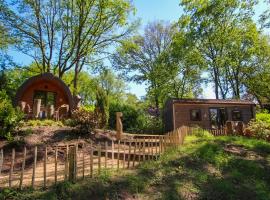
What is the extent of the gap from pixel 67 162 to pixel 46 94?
631 inches

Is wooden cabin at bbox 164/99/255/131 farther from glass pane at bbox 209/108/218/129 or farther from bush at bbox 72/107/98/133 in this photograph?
bush at bbox 72/107/98/133

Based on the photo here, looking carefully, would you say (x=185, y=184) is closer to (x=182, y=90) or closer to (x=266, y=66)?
(x=182, y=90)

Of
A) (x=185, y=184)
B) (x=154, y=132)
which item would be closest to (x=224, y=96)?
(x=154, y=132)

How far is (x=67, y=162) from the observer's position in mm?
6039

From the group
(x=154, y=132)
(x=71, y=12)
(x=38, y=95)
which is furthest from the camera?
(x=71, y=12)

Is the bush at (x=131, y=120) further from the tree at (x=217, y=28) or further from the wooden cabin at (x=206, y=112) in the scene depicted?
the tree at (x=217, y=28)

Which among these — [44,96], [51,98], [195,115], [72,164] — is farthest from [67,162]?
[195,115]

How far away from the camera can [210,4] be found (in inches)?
1221

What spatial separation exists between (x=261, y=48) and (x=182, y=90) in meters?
10.7

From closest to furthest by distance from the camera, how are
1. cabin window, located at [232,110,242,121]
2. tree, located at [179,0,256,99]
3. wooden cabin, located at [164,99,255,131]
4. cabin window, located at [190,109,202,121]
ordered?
1. wooden cabin, located at [164,99,255,131]
2. cabin window, located at [190,109,202,121]
3. cabin window, located at [232,110,242,121]
4. tree, located at [179,0,256,99]

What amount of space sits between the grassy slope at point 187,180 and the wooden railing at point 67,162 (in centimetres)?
32

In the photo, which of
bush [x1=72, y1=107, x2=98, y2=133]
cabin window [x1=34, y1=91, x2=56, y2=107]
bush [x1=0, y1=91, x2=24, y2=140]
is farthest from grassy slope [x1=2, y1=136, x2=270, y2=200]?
cabin window [x1=34, y1=91, x2=56, y2=107]

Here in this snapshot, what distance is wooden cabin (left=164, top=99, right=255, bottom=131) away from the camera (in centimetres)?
2300

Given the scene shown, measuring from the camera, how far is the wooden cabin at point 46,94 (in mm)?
17859
